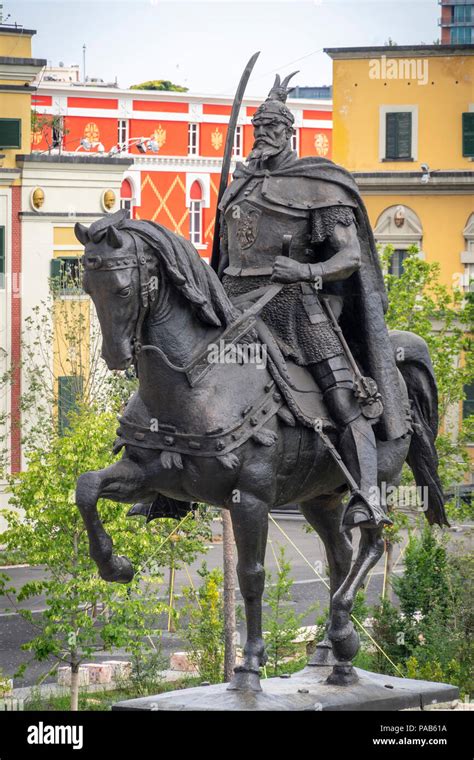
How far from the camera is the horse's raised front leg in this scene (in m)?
14.5

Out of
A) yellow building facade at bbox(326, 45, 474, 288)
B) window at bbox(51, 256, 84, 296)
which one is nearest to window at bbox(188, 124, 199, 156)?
yellow building facade at bbox(326, 45, 474, 288)

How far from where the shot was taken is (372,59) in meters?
51.1

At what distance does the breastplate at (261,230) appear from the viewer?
615 inches

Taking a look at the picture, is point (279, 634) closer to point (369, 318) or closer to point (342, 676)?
point (342, 676)

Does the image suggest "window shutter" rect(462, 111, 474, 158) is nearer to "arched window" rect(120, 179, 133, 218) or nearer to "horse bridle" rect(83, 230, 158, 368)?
"arched window" rect(120, 179, 133, 218)

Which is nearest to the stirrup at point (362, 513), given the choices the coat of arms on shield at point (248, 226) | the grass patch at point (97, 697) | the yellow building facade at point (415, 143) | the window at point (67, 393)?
the coat of arms on shield at point (248, 226)

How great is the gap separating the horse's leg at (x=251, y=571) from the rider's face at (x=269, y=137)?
307cm

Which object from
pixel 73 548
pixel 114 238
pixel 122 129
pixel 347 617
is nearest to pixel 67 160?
pixel 73 548

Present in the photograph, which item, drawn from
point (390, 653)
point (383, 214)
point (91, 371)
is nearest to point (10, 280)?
point (91, 371)

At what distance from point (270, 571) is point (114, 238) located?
894 inches

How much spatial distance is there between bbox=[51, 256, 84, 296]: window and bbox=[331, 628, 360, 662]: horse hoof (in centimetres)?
2808

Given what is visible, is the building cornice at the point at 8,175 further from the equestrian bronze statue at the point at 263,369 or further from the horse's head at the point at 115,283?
the horse's head at the point at 115,283

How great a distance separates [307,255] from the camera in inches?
623
